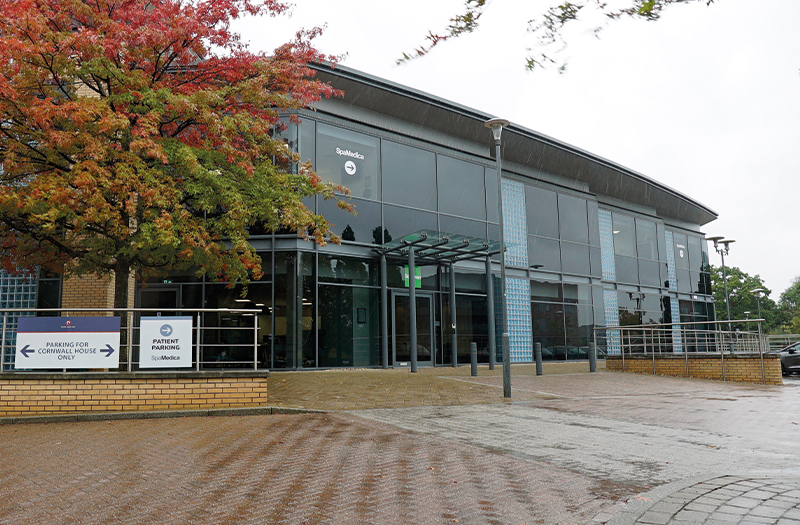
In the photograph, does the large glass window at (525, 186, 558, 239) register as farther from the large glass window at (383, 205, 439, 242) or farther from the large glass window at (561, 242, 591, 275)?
the large glass window at (383, 205, 439, 242)

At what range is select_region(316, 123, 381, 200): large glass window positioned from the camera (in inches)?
707

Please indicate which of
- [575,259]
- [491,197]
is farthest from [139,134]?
[575,259]

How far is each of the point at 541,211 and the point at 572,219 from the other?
222 centimetres

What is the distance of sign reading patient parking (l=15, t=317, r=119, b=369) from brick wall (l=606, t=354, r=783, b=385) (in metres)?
15.1

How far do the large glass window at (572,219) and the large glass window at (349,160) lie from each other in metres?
10.4

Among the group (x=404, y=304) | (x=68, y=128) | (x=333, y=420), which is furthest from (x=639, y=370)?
(x=68, y=128)

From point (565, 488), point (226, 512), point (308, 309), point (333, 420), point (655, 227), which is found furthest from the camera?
point (655, 227)

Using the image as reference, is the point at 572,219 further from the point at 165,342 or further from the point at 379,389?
the point at 165,342

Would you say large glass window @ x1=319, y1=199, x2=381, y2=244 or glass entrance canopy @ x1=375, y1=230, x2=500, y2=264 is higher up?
large glass window @ x1=319, y1=199, x2=381, y2=244

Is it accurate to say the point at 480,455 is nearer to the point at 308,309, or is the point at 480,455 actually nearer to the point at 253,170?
the point at 253,170

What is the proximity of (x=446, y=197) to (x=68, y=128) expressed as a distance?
43.8ft

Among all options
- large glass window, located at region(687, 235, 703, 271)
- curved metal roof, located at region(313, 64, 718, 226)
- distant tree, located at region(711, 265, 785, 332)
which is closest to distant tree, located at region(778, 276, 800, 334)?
distant tree, located at region(711, 265, 785, 332)

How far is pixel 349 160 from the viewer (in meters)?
18.5

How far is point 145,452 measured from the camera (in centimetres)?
641
